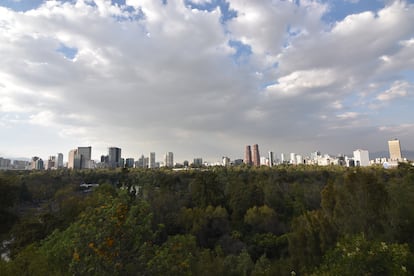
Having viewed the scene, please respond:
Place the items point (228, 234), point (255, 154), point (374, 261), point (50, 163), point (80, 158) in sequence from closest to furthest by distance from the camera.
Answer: point (374, 261) < point (228, 234) < point (80, 158) < point (255, 154) < point (50, 163)

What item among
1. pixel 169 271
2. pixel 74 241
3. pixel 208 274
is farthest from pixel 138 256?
pixel 208 274

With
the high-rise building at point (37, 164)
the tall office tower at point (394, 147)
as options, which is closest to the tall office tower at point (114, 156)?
the high-rise building at point (37, 164)

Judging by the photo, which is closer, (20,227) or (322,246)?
(322,246)

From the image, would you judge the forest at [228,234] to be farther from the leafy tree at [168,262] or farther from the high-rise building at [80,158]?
the high-rise building at [80,158]

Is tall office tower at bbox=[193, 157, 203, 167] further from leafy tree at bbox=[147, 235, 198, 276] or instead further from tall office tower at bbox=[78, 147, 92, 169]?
leafy tree at bbox=[147, 235, 198, 276]

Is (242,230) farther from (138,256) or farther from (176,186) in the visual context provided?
(138,256)

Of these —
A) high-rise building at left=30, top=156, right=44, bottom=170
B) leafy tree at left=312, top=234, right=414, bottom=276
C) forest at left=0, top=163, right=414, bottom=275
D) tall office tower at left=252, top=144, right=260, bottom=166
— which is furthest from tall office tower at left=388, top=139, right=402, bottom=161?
high-rise building at left=30, top=156, right=44, bottom=170

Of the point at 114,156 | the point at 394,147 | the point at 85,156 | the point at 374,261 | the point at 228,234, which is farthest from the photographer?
the point at 114,156

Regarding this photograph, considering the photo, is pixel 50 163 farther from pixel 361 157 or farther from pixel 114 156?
pixel 361 157

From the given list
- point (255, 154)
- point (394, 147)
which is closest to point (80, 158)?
point (255, 154)
